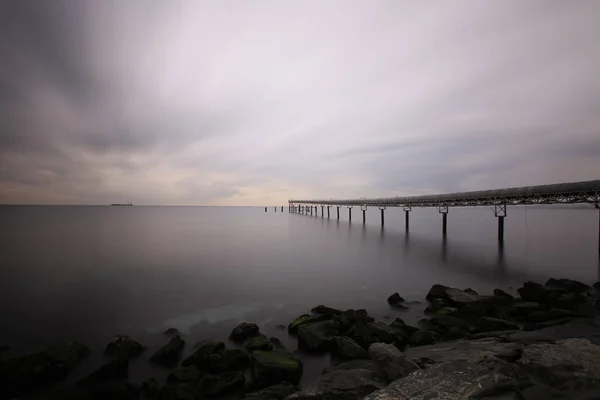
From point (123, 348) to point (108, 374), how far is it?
6.23ft

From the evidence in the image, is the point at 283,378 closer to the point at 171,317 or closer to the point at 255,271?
the point at 171,317

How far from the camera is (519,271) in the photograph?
74.4 ft

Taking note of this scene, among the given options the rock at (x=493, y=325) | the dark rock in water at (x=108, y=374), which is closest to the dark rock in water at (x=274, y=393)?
the dark rock in water at (x=108, y=374)

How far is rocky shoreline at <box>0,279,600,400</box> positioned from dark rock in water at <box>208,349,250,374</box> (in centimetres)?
3

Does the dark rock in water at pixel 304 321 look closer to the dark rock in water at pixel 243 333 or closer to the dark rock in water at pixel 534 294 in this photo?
the dark rock in water at pixel 243 333

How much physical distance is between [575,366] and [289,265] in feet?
69.2

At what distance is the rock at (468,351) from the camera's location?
22.3ft

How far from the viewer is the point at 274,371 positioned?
7.64 metres

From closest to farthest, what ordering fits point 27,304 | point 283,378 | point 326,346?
point 283,378
point 326,346
point 27,304

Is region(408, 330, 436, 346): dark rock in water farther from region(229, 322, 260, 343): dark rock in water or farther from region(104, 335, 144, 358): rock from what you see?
region(104, 335, 144, 358): rock

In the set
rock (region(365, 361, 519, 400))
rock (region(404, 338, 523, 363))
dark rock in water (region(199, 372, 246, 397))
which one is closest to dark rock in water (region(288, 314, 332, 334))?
rock (region(404, 338, 523, 363))

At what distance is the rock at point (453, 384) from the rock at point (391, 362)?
509mm

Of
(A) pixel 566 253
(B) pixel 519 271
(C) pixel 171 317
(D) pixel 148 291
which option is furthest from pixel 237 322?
(A) pixel 566 253

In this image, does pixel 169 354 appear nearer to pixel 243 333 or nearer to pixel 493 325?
pixel 243 333
